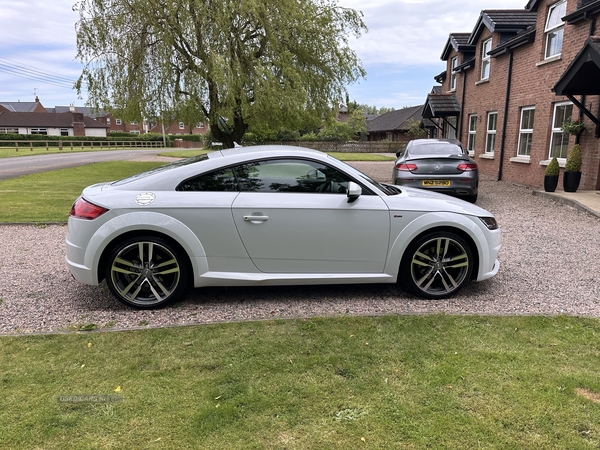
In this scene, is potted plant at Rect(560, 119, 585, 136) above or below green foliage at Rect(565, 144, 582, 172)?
above

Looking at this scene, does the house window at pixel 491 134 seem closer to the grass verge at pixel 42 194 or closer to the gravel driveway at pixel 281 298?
the gravel driveway at pixel 281 298

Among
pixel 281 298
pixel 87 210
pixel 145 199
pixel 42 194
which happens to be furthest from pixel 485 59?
pixel 87 210

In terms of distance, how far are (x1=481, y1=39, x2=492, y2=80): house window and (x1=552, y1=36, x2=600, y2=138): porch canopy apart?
680cm

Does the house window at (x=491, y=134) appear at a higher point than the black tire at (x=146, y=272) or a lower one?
higher

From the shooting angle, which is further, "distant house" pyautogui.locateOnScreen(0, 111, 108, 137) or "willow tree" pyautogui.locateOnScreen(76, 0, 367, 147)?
"distant house" pyautogui.locateOnScreen(0, 111, 108, 137)

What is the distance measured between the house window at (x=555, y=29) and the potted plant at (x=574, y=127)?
242cm

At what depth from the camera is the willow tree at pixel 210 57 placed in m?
15.0

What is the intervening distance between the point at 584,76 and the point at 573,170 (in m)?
2.34

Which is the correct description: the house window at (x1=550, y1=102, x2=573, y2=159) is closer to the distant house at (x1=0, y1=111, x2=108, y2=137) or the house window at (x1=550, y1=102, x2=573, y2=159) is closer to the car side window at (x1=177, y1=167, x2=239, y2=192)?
the car side window at (x1=177, y1=167, x2=239, y2=192)

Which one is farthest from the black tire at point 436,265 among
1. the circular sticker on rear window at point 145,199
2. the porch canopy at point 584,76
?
the porch canopy at point 584,76

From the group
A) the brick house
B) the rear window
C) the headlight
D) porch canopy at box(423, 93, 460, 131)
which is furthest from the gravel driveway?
porch canopy at box(423, 93, 460, 131)

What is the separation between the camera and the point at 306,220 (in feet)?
13.5

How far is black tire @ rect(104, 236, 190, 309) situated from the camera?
405 cm

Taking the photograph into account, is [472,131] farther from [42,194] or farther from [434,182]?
[42,194]
